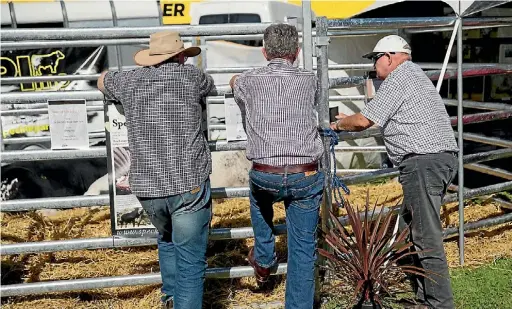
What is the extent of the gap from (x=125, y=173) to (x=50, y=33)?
3.13 ft

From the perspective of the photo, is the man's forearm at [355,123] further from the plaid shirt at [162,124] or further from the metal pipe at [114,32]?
the plaid shirt at [162,124]

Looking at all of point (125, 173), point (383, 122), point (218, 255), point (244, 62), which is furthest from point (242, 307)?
point (244, 62)

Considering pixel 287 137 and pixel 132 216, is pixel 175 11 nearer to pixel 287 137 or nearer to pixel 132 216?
pixel 132 216

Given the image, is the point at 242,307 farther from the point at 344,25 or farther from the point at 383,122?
the point at 344,25

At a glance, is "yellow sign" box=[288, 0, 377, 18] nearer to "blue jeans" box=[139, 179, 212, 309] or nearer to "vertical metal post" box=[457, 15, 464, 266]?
"vertical metal post" box=[457, 15, 464, 266]

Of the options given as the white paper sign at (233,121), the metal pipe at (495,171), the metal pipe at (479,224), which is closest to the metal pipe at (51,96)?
the white paper sign at (233,121)

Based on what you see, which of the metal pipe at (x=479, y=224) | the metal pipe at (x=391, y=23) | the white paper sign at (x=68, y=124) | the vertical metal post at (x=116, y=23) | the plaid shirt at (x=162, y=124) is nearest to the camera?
the plaid shirt at (x=162, y=124)

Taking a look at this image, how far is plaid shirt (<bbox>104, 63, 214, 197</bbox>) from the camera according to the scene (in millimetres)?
3512

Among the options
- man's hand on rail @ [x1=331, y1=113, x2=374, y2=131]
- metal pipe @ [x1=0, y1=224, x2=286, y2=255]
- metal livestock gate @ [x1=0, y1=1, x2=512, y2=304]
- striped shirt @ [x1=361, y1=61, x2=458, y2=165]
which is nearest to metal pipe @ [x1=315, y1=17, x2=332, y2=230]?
metal livestock gate @ [x1=0, y1=1, x2=512, y2=304]

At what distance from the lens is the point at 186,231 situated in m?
3.63

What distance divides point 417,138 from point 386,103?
0.30m

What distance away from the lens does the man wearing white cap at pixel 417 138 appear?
3998mm

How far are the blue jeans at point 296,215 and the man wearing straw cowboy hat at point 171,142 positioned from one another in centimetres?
38

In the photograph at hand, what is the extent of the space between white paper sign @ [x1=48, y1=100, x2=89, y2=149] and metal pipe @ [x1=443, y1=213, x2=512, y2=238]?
3.00 meters
